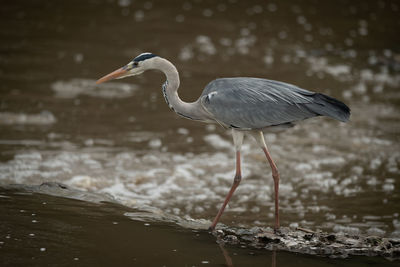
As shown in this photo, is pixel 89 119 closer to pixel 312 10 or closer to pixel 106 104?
pixel 106 104

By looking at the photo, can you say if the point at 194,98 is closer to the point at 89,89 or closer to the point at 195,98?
the point at 195,98

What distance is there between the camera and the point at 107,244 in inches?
200

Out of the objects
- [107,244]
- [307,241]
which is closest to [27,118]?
[107,244]

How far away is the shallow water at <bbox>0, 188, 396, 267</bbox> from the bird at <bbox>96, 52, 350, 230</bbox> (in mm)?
724

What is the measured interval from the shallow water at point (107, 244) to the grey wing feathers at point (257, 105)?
3.89 feet

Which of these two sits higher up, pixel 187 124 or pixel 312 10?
pixel 312 10

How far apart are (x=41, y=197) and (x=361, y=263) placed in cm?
325

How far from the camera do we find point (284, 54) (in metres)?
14.4

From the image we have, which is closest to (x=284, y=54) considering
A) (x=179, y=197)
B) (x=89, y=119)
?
(x=89, y=119)

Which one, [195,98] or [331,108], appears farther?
[195,98]

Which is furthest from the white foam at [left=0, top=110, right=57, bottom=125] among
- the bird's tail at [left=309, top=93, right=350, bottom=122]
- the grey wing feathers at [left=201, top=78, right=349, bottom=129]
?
the bird's tail at [left=309, top=93, right=350, bottom=122]

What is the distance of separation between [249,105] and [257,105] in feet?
0.27

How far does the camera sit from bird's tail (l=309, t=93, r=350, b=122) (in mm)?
5816

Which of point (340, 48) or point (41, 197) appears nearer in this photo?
point (41, 197)
